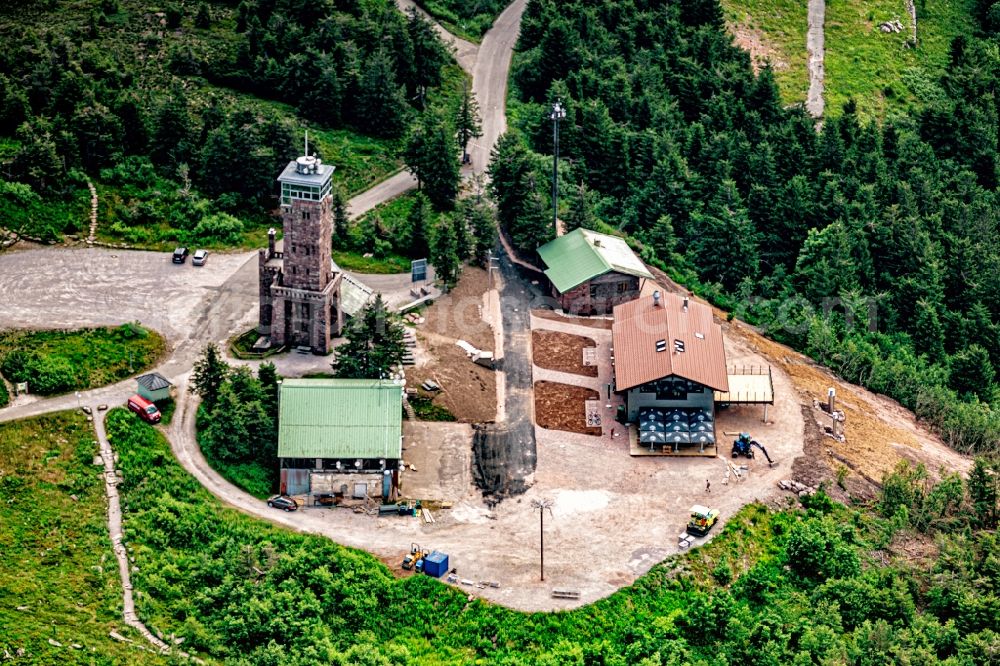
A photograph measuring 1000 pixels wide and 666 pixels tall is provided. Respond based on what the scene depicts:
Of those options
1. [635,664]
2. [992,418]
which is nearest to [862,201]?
[992,418]

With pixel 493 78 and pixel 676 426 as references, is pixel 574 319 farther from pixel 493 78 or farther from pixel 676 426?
pixel 493 78

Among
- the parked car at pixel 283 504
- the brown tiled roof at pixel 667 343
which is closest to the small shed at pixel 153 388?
the parked car at pixel 283 504

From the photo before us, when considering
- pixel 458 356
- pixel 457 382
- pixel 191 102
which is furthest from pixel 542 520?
pixel 191 102

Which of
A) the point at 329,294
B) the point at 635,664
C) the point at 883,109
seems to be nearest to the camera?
the point at 635,664

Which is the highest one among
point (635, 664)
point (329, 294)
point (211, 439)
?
point (329, 294)

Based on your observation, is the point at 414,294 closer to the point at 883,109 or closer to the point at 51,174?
the point at 51,174

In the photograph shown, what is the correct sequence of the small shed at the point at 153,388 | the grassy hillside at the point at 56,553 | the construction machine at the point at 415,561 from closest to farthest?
the grassy hillside at the point at 56,553 → the construction machine at the point at 415,561 → the small shed at the point at 153,388

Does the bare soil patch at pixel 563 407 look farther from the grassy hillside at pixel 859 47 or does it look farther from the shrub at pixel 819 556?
the grassy hillside at pixel 859 47
